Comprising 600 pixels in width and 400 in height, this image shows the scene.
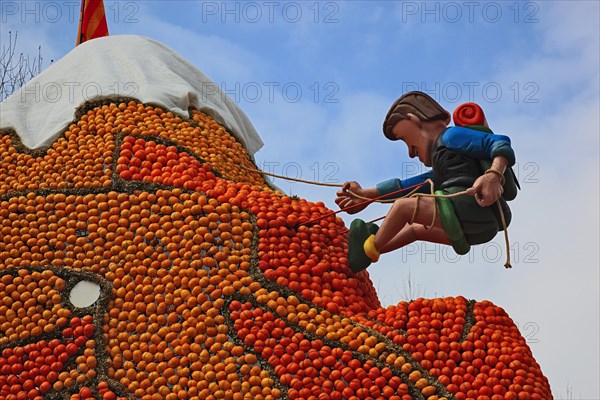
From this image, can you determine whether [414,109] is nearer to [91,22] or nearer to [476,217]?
[476,217]

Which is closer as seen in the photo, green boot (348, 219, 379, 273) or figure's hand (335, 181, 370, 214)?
green boot (348, 219, 379, 273)

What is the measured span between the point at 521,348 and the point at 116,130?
10.1ft

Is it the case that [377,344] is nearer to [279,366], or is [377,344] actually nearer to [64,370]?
[279,366]

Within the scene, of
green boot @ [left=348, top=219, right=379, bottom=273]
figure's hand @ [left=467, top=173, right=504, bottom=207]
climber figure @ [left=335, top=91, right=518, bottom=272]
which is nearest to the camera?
figure's hand @ [left=467, top=173, right=504, bottom=207]

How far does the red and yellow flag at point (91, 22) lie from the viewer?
8.98 m

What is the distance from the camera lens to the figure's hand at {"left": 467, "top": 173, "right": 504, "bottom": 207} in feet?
17.7

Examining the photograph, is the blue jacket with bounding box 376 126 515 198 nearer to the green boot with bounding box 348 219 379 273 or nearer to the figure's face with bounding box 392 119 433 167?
the figure's face with bounding box 392 119 433 167

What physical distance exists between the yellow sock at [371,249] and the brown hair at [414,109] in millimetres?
722

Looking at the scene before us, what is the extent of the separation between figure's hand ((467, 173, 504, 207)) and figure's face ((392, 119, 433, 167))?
0.60m

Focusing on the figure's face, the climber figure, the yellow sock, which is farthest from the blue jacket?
the yellow sock

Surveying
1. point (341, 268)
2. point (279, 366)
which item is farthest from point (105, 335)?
point (341, 268)

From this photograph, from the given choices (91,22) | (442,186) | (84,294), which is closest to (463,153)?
(442,186)

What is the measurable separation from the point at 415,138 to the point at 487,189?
2.46 ft

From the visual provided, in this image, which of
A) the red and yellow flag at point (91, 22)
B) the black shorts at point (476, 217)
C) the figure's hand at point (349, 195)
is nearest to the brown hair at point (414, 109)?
the figure's hand at point (349, 195)
